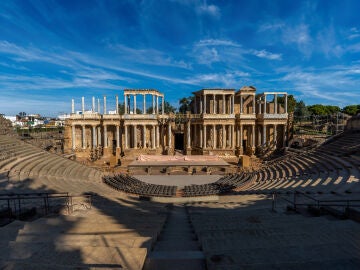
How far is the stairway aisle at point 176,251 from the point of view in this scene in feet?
14.4

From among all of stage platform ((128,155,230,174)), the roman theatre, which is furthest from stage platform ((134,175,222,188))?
the roman theatre

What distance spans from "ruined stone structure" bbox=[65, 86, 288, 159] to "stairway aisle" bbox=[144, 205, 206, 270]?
95.1 feet

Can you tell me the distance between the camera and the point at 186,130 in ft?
133

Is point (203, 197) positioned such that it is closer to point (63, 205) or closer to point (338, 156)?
point (63, 205)

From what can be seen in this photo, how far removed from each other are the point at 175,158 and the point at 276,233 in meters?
25.5

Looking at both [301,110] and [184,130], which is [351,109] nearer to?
[301,110]

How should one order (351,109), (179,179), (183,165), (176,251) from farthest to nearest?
(351,109) → (183,165) → (179,179) → (176,251)

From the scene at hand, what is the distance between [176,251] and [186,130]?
35290mm

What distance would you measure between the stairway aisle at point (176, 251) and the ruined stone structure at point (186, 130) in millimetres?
28995

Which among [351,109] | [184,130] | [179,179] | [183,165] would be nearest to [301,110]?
[351,109]

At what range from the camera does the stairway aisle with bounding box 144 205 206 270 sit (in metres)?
4.40

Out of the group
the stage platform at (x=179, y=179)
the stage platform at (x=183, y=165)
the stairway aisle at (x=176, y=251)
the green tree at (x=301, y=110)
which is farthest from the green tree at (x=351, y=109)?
the stairway aisle at (x=176, y=251)

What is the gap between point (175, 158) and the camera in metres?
31.7

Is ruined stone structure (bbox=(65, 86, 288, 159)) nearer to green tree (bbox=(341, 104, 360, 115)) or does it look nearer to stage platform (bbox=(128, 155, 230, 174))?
stage platform (bbox=(128, 155, 230, 174))
